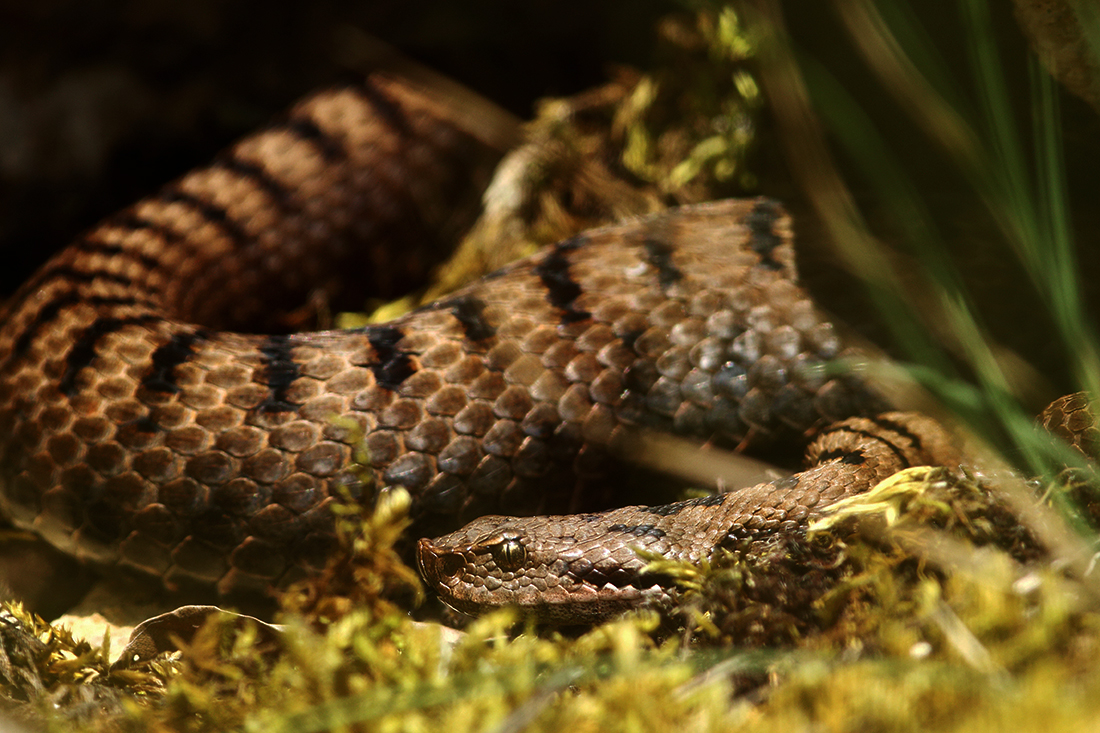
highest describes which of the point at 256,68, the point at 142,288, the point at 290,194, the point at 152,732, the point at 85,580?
the point at 256,68

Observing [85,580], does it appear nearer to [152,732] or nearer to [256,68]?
[152,732]

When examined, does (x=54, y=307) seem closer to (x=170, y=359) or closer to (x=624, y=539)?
(x=170, y=359)

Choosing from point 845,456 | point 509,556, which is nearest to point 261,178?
point 509,556

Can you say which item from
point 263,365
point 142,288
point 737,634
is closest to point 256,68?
point 142,288

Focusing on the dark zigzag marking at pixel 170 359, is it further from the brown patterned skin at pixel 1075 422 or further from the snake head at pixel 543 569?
the brown patterned skin at pixel 1075 422

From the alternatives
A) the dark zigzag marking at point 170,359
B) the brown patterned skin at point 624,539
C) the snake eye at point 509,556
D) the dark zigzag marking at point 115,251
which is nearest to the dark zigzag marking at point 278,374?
the dark zigzag marking at point 170,359

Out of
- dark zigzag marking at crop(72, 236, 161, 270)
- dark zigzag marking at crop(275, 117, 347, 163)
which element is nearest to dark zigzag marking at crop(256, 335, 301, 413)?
dark zigzag marking at crop(72, 236, 161, 270)
